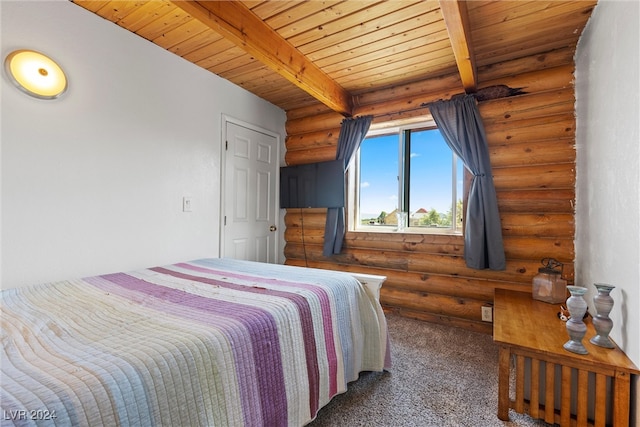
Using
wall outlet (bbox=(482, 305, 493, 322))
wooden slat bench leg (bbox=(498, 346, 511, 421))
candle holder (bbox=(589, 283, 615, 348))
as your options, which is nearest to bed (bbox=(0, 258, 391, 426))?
wooden slat bench leg (bbox=(498, 346, 511, 421))

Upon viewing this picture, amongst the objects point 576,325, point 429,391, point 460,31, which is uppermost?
point 460,31

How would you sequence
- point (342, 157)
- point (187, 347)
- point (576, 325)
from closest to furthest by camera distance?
1. point (187, 347)
2. point (576, 325)
3. point (342, 157)

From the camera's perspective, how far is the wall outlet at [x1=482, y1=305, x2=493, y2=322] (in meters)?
2.51

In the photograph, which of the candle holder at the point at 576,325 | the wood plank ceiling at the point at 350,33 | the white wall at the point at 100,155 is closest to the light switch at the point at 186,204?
the white wall at the point at 100,155

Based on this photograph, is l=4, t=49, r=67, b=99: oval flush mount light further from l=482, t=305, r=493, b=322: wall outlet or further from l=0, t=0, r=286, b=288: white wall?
l=482, t=305, r=493, b=322: wall outlet

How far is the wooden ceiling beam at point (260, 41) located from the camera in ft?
5.65

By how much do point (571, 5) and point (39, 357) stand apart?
10.5 ft

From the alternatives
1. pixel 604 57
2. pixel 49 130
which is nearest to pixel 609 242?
pixel 604 57

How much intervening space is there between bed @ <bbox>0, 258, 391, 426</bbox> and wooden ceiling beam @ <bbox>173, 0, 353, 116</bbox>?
1594 mm

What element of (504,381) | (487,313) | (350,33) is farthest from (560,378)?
(350,33)

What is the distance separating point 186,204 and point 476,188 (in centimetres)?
265

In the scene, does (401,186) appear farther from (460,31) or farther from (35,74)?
(35,74)

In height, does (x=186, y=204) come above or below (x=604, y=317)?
above

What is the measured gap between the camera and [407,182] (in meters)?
3.08
